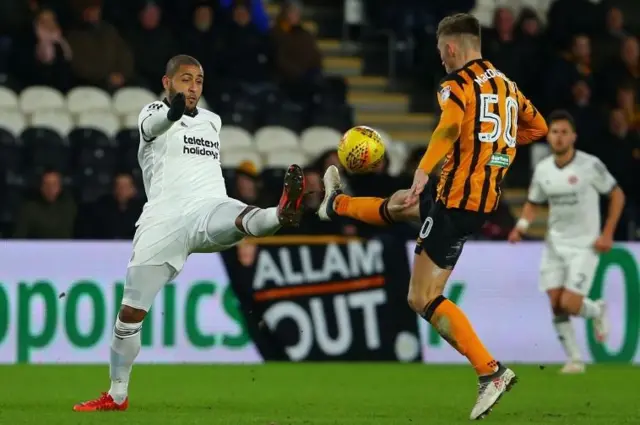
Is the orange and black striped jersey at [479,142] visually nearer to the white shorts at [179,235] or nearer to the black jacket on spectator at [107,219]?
the white shorts at [179,235]

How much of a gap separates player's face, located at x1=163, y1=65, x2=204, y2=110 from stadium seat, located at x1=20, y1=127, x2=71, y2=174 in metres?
6.80

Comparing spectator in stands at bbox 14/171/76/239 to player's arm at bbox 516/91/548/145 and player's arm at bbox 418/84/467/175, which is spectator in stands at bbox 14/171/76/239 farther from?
player's arm at bbox 418/84/467/175

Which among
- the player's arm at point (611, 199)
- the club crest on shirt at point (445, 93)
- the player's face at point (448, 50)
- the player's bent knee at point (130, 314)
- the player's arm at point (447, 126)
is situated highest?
the player's face at point (448, 50)

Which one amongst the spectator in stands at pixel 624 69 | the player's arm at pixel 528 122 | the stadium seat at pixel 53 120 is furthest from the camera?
the spectator in stands at pixel 624 69

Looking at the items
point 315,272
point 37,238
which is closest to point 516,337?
point 315,272

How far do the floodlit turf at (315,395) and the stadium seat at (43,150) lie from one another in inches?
118

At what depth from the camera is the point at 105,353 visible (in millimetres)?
14016

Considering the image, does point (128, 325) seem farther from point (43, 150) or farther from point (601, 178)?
point (43, 150)

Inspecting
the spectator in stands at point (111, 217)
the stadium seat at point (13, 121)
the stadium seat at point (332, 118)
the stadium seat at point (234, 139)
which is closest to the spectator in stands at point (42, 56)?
the stadium seat at point (13, 121)

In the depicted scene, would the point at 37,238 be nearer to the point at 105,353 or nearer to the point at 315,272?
the point at 105,353

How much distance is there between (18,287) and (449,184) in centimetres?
609

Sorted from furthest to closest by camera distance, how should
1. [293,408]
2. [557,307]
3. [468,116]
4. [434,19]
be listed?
1. [434,19]
2. [557,307]
3. [293,408]
4. [468,116]

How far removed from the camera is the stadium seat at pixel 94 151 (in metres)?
15.8

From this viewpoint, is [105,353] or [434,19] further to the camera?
[434,19]
